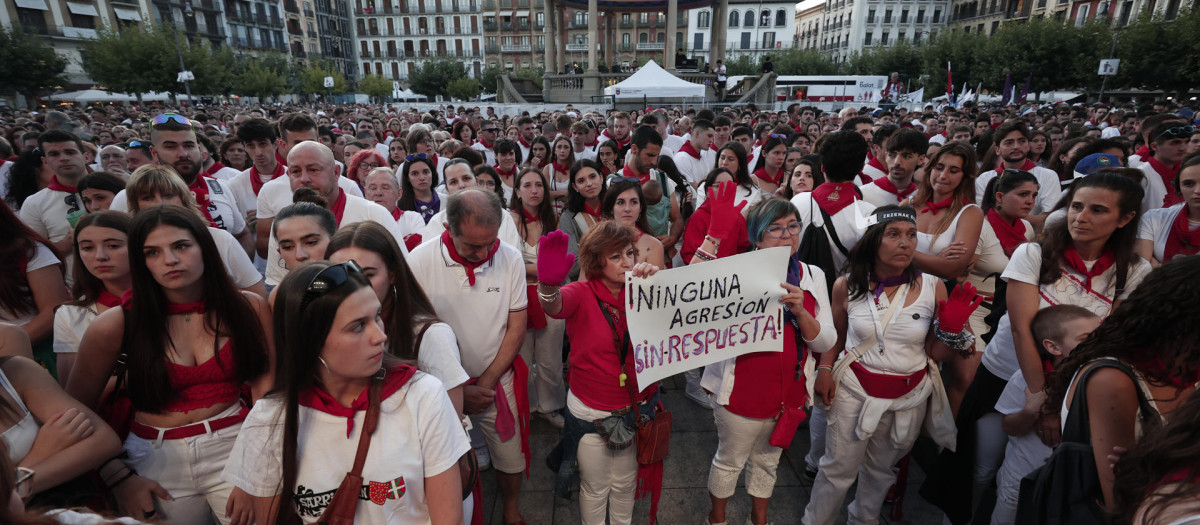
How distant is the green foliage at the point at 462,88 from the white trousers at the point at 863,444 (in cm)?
5305

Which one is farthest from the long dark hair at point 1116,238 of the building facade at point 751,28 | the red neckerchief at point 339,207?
the building facade at point 751,28

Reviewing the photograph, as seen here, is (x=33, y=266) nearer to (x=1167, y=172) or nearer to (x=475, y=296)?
(x=475, y=296)

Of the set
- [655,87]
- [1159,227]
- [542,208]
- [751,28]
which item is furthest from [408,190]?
[751,28]

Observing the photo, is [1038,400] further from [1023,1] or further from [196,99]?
[1023,1]

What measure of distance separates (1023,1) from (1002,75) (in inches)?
1152

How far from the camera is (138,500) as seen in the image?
2.00 m

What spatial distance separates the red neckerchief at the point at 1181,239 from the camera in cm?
335

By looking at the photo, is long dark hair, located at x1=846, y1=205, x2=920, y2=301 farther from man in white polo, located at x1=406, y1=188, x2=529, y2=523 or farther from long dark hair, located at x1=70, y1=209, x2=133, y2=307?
long dark hair, located at x1=70, y1=209, x2=133, y2=307

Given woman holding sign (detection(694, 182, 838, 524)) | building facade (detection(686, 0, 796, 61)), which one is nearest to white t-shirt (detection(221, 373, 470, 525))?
woman holding sign (detection(694, 182, 838, 524))

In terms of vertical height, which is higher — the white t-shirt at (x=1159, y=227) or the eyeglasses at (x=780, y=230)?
the eyeglasses at (x=780, y=230)

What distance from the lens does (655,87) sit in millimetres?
18781

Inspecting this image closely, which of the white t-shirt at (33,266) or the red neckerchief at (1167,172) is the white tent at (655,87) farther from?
the white t-shirt at (33,266)

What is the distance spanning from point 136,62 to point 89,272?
38159 millimetres

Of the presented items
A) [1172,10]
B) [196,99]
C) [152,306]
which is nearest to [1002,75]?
[1172,10]
